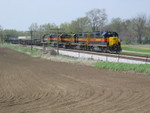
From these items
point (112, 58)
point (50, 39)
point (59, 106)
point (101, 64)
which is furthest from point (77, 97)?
point (50, 39)

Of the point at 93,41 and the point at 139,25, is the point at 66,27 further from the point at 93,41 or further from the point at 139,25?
the point at 93,41

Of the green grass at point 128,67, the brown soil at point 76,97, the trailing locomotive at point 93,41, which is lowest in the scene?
the brown soil at point 76,97

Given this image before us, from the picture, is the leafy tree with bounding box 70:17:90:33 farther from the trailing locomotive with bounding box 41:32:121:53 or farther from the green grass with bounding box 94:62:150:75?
the green grass with bounding box 94:62:150:75

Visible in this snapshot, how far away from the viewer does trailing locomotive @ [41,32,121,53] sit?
34094 millimetres

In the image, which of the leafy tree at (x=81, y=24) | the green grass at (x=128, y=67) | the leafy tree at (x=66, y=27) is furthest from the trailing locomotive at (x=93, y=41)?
the leafy tree at (x=66, y=27)

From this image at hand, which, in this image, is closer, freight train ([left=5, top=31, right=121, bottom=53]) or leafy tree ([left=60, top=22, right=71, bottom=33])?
freight train ([left=5, top=31, right=121, bottom=53])

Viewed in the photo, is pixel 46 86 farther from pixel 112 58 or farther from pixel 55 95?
pixel 112 58

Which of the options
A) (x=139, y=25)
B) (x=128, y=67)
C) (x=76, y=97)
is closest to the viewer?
(x=76, y=97)

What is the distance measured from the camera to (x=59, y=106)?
805 cm

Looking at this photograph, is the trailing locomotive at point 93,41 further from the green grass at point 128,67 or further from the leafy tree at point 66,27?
the leafy tree at point 66,27

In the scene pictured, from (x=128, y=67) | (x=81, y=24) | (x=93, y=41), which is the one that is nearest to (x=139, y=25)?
(x=81, y=24)

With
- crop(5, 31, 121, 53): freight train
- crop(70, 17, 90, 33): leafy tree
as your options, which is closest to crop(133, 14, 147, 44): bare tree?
crop(70, 17, 90, 33): leafy tree

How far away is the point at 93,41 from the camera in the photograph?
37.7 metres

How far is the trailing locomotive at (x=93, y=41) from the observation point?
34.1 metres
